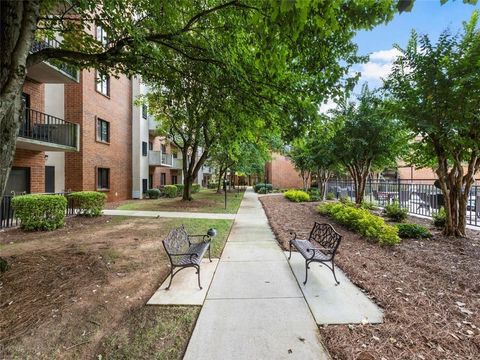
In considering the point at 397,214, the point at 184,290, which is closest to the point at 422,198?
the point at 397,214

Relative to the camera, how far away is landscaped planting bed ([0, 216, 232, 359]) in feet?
Result: 9.00

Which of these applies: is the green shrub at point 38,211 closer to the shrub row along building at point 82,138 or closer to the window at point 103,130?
the shrub row along building at point 82,138

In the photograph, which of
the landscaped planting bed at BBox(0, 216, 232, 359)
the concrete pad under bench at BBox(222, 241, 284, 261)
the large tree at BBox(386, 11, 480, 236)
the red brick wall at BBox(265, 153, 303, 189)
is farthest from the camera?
the red brick wall at BBox(265, 153, 303, 189)

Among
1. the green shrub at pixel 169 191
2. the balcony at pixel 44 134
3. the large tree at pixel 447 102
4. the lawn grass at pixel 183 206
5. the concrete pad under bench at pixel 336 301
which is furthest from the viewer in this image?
the green shrub at pixel 169 191

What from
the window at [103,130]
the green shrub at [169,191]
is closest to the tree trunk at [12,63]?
the window at [103,130]

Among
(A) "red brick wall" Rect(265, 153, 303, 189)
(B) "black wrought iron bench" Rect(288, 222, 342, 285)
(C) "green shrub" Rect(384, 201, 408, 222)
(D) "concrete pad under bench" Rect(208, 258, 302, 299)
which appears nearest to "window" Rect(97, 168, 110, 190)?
(D) "concrete pad under bench" Rect(208, 258, 302, 299)

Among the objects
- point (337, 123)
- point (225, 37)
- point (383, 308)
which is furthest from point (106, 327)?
point (337, 123)

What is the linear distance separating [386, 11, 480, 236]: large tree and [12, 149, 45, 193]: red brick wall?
1355cm

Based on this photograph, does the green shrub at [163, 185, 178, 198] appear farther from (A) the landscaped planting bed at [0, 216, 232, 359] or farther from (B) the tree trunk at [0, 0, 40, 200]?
(B) the tree trunk at [0, 0, 40, 200]

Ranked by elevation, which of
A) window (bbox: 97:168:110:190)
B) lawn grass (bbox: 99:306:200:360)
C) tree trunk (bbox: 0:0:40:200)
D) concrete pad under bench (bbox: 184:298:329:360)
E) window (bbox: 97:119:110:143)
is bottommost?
lawn grass (bbox: 99:306:200:360)

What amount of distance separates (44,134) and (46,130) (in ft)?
0.59

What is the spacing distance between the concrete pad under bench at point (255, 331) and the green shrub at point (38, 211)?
285 inches

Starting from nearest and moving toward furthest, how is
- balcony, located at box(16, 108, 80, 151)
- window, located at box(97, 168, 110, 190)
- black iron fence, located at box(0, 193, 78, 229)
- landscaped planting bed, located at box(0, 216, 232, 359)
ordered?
landscaped planting bed, located at box(0, 216, 232, 359) → black iron fence, located at box(0, 193, 78, 229) → balcony, located at box(16, 108, 80, 151) → window, located at box(97, 168, 110, 190)

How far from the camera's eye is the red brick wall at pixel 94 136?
567 inches
